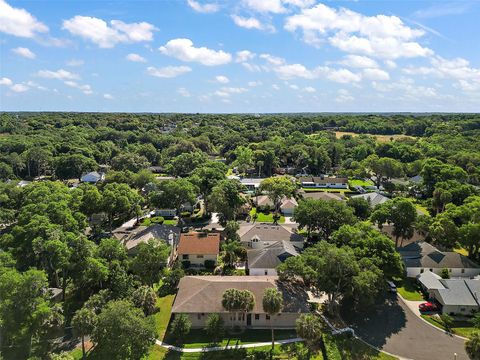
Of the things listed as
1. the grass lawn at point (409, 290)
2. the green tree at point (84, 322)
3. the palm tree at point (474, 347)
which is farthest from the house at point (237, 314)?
the grass lawn at point (409, 290)

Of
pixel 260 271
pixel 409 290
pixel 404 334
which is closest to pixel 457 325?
pixel 404 334

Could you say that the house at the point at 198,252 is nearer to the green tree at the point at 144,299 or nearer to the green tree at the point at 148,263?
the green tree at the point at 148,263

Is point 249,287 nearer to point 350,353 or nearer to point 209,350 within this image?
point 209,350

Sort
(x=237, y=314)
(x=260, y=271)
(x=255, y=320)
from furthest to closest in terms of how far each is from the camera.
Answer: (x=260, y=271), (x=255, y=320), (x=237, y=314)

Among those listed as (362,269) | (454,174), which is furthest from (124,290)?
(454,174)

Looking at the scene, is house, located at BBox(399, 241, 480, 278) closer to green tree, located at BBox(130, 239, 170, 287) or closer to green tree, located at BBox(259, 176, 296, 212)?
green tree, located at BBox(259, 176, 296, 212)

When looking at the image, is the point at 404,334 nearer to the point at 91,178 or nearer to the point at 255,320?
the point at 255,320
